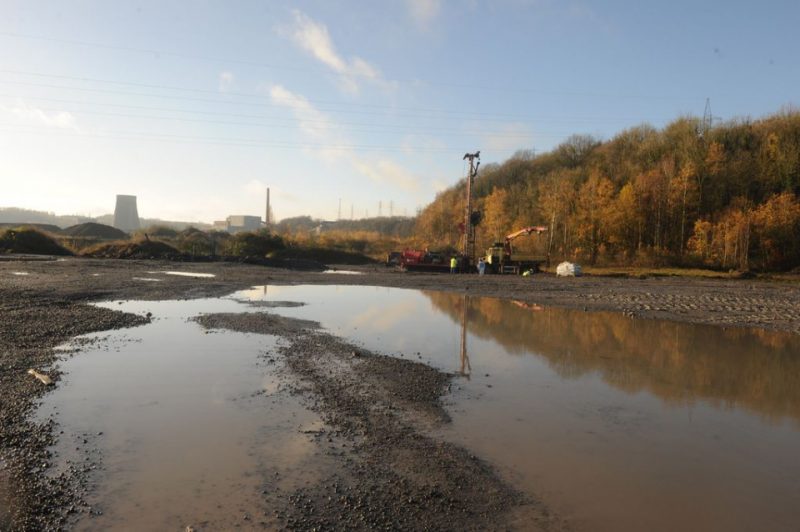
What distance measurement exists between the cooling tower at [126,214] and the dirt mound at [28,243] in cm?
8709

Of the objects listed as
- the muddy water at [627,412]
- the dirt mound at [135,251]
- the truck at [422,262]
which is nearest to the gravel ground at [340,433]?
the muddy water at [627,412]

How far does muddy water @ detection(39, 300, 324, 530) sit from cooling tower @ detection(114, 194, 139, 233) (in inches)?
5124

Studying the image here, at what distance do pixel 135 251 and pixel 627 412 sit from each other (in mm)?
42764

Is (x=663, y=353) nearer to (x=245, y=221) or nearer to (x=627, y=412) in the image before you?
(x=627, y=412)

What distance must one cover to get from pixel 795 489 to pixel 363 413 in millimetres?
4848

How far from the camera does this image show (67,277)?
23.8 metres

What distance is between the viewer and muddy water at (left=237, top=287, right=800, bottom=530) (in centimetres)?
514

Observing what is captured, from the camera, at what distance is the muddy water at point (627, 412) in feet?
16.9

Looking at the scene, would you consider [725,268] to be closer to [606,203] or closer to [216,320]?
[606,203]

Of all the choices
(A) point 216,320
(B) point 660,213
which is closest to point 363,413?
(A) point 216,320

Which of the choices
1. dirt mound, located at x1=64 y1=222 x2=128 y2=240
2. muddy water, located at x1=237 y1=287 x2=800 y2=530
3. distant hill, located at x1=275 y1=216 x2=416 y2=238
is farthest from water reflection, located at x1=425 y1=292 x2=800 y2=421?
distant hill, located at x1=275 y1=216 x2=416 y2=238

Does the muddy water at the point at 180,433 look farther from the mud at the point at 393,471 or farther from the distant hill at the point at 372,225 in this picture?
the distant hill at the point at 372,225

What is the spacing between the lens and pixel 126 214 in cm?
12781

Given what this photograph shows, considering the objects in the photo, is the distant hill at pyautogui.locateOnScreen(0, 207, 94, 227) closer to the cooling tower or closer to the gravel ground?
the cooling tower
